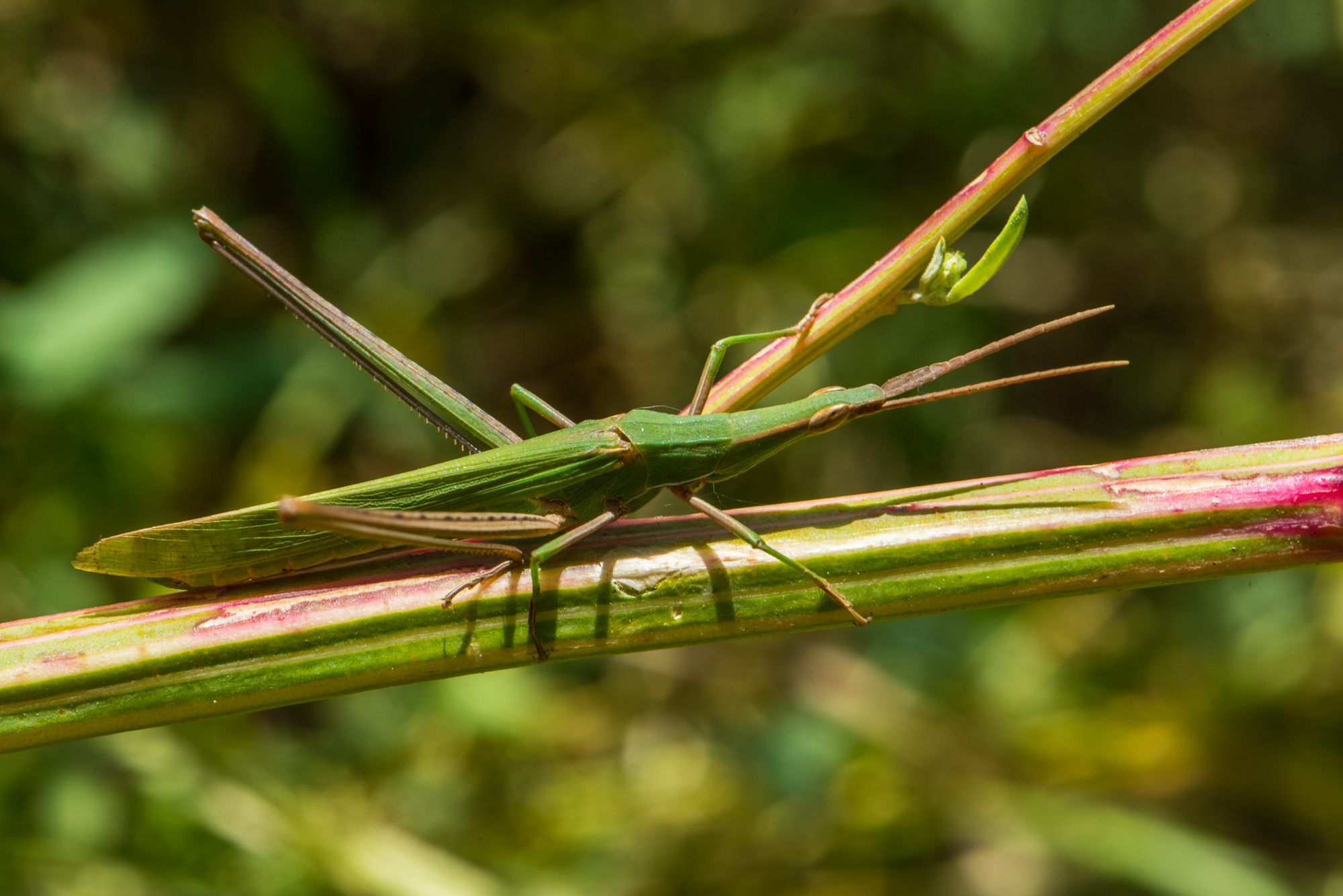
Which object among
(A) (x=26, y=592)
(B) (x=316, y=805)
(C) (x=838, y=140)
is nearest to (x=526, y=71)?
(C) (x=838, y=140)

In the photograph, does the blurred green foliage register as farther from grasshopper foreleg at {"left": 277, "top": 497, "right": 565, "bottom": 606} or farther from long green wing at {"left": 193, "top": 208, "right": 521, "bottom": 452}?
grasshopper foreleg at {"left": 277, "top": 497, "right": 565, "bottom": 606}

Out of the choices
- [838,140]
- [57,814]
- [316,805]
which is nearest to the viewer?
[57,814]

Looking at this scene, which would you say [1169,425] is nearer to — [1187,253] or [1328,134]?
[1187,253]

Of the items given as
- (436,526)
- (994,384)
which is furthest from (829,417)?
(436,526)

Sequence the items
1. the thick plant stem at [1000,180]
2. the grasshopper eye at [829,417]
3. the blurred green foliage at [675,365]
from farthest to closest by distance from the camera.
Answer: the blurred green foliage at [675,365], the grasshopper eye at [829,417], the thick plant stem at [1000,180]

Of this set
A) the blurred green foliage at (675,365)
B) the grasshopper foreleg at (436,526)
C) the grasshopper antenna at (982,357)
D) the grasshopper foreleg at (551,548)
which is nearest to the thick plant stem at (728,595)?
the grasshopper foreleg at (551,548)

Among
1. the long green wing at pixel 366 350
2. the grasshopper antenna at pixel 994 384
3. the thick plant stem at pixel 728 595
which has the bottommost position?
the thick plant stem at pixel 728 595

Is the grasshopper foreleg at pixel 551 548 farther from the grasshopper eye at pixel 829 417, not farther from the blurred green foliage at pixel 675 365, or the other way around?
the blurred green foliage at pixel 675 365

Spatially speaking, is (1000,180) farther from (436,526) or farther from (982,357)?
(436,526)
